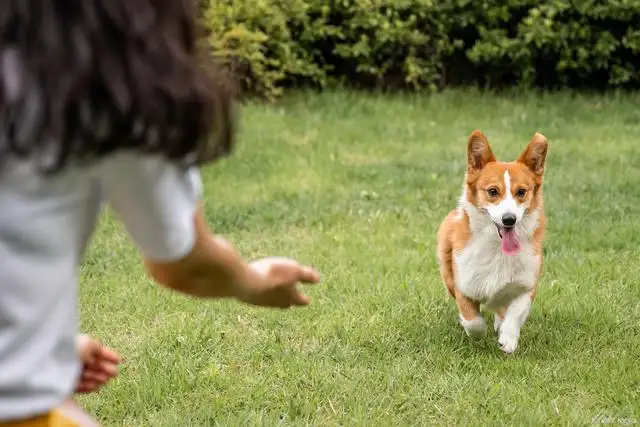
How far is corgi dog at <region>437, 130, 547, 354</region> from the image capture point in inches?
165

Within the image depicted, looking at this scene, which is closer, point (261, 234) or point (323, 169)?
point (261, 234)

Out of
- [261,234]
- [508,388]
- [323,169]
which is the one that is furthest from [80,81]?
[323,169]

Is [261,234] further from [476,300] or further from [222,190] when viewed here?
[476,300]

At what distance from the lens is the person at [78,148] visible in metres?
1.06

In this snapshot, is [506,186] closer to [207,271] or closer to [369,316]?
[369,316]

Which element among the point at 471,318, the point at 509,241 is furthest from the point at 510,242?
the point at 471,318

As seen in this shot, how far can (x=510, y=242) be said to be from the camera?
4234mm

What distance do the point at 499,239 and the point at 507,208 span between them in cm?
20

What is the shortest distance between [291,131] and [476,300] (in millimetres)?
4813

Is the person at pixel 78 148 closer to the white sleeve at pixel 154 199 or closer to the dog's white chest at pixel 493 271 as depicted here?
the white sleeve at pixel 154 199

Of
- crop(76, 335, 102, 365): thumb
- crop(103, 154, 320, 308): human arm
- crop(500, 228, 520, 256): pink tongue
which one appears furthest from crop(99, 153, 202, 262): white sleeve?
crop(500, 228, 520, 256): pink tongue

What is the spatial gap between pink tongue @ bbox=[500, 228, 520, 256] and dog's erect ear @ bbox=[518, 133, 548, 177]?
1.06ft

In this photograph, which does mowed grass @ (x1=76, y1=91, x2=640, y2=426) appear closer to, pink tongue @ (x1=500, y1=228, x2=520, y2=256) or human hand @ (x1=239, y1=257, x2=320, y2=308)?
pink tongue @ (x1=500, y1=228, x2=520, y2=256)

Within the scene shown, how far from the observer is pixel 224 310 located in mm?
4617
